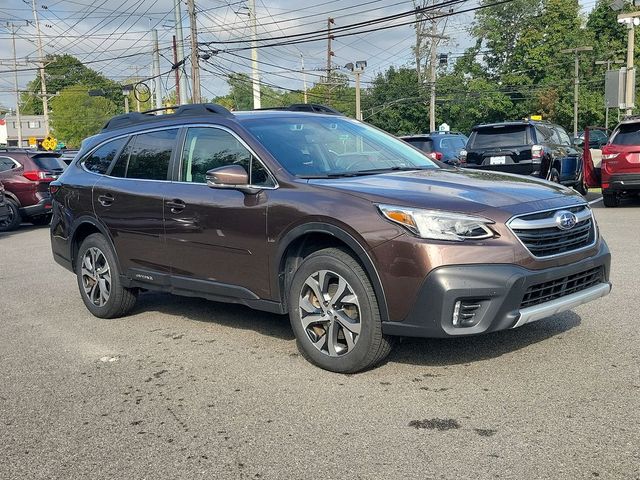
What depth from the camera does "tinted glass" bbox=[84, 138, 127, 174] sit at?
639cm

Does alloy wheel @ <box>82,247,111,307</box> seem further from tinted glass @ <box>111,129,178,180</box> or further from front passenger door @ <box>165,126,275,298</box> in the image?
front passenger door @ <box>165,126,275,298</box>

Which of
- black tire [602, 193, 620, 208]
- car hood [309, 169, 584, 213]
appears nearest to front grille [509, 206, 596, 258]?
car hood [309, 169, 584, 213]

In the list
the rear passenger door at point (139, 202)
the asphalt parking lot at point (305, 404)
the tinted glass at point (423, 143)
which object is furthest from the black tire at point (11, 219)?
the asphalt parking lot at point (305, 404)

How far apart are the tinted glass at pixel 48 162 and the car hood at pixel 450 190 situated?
1286cm

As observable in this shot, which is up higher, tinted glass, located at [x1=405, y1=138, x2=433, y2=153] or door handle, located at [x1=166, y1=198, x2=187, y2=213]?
tinted glass, located at [x1=405, y1=138, x2=433, y2=153]

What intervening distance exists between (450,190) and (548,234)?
664 mm

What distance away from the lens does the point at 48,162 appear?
16.0 metres

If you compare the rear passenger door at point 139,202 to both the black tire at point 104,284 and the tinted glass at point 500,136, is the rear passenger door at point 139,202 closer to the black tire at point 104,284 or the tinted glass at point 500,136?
the black tire at point 104,284

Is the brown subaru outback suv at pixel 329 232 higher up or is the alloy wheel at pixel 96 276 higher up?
the brown subaru outback suv at pixel 329 232

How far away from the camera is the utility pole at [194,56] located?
3023cm

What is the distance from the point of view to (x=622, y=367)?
4.41 meters

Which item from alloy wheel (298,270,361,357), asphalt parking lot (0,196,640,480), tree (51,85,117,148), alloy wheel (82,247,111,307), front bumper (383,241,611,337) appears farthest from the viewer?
tree (51,85,117,148)

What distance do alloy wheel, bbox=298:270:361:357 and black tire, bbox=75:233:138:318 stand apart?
232 cm

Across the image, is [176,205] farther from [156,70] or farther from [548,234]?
[156,70]
